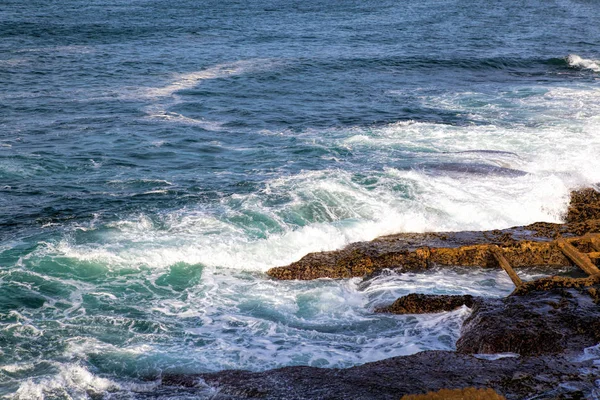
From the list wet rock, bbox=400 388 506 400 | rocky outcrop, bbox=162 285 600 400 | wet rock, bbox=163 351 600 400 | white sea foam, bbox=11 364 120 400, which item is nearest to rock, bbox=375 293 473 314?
rocky outcrop, bbox=162 285 600 400

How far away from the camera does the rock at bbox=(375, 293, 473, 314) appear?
927 cm

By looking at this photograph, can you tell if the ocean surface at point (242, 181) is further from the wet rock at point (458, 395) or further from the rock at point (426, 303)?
the wet rock at point (458, 395)

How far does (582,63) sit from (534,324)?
26.4 m

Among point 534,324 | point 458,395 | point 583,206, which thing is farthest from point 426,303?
point 583,206

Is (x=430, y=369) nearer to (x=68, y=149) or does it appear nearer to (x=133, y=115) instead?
(x=68, y=149)

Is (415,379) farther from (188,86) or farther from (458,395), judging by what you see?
(188,86)

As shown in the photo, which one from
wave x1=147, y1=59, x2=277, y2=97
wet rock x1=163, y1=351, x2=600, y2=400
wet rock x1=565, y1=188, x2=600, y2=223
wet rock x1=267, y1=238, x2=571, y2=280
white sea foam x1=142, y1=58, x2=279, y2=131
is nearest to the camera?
wet rock x1=163, y1=351, x2=600, y2=400

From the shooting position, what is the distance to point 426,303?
30.8 feet

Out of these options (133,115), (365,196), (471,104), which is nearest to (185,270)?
(365,196)

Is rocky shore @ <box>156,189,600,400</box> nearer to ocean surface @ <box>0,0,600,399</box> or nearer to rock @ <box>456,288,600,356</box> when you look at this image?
rock @ <box>456,288,600,356</box>

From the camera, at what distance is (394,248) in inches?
449

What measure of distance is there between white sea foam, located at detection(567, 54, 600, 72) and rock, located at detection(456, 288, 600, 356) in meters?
24.6

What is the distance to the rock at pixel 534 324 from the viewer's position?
304 inches

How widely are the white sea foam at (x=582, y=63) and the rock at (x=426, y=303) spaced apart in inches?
972
